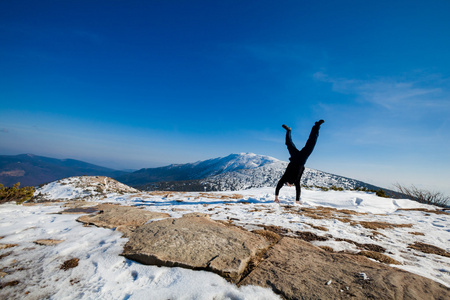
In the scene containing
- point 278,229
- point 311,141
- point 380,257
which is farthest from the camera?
point 311,141

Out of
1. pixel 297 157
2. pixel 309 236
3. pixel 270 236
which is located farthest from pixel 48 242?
pixel 297 157

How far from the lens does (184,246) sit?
2980 millimetres

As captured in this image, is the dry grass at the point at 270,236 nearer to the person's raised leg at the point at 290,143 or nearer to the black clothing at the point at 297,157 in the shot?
the black clothing at the point at 297,157

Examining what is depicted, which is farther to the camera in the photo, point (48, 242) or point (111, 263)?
point (48, 242)

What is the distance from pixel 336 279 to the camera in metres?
Answer: 2.23

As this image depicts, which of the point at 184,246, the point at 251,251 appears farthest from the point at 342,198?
the point at 184,246

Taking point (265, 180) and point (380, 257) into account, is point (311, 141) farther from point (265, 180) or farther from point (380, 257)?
point (265, 180)

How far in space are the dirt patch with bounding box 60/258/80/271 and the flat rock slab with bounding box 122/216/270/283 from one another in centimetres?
62

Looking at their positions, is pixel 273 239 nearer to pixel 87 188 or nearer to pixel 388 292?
pixel 388 292

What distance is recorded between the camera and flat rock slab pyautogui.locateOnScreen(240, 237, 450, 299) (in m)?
1.97

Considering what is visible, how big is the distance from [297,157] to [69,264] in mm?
8992

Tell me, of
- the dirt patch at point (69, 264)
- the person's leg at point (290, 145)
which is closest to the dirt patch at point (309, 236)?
the dirt patch at point (69, 264)

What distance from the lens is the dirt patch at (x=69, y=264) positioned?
2.52 m

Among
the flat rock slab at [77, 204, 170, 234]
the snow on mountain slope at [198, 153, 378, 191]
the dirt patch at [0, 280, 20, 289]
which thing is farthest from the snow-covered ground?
the snow on mountain slope at [198, 153, 378, 191]
